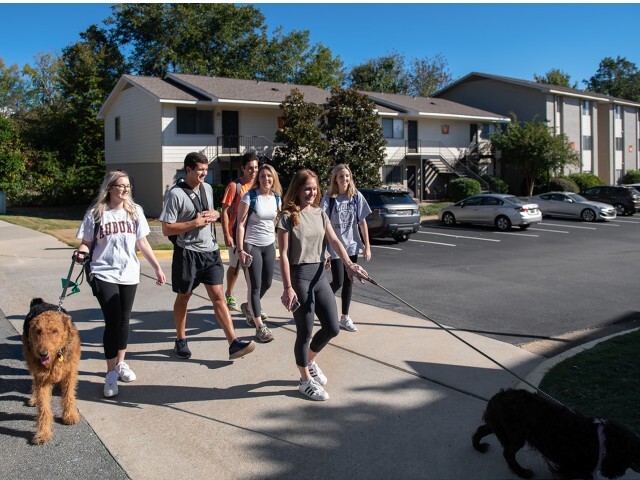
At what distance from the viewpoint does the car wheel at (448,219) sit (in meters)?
23.4

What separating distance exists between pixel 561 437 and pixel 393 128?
31410mm

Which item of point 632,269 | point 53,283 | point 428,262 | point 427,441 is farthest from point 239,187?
point 632,269

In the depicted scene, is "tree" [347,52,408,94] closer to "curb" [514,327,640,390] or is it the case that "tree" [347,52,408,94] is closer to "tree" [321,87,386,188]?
"tree" [321,87,386,188]

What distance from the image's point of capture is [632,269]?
41.4ft

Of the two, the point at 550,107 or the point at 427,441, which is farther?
the point at 550,107

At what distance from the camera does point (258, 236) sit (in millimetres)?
6320

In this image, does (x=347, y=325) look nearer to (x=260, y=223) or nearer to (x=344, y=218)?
(x=344, y=218)

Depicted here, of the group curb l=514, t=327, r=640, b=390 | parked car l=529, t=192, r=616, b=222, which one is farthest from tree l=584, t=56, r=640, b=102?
curb l=514, t=327, r=640, b=390

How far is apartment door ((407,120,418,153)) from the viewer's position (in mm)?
34281

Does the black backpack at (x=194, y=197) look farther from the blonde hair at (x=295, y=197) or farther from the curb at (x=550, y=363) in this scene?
the curb at (x=550, y=363)

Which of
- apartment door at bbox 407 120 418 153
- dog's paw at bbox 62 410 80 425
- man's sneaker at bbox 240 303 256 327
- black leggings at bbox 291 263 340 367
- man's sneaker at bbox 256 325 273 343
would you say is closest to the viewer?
dog's paw at bbox 62 410 80 425

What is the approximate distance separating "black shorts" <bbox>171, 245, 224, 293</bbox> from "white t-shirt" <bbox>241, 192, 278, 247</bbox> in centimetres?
97

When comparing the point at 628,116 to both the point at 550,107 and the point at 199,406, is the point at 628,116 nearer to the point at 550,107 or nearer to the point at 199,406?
the point at 550,107

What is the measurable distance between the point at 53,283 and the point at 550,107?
3701 cm
